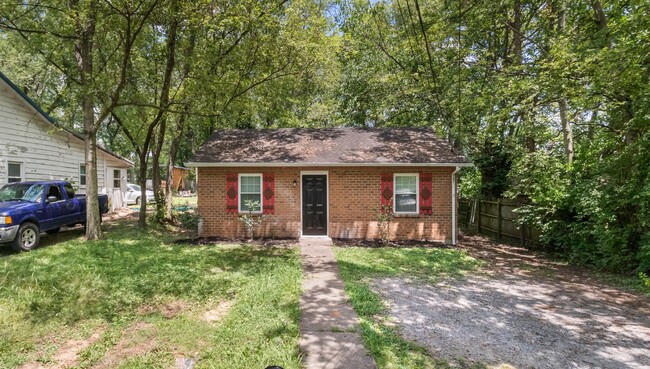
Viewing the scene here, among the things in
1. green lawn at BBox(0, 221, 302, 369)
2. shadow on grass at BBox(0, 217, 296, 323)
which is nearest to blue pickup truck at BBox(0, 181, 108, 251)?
shadow on grass at BBox(0, 217, 296, 323)

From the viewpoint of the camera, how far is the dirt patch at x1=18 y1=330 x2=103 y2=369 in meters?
3.35

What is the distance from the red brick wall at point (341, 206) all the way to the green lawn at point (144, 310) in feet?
11.4

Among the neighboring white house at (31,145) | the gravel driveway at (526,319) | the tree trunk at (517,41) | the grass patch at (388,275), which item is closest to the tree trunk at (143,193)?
the neighboring white house at (31,145)

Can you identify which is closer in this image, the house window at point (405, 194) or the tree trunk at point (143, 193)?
the house window at point (405, 194)

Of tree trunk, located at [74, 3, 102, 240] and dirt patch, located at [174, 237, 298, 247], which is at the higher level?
tree trunk, located at [74, 3, 102, 240]

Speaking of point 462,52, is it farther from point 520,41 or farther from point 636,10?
point 636,10

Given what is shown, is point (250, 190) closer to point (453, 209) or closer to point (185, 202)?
point (453, 209)

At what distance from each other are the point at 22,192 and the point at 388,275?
10.3 metres

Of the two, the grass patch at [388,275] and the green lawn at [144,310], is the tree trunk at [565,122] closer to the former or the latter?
the grass patch at [388,275]

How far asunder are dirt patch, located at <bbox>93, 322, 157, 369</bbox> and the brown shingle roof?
7054 millimetres

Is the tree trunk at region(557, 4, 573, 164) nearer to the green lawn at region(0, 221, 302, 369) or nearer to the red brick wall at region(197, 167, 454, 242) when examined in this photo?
the red brick wall at region(197, 167, 454, 242)

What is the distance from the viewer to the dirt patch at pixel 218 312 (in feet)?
14.6

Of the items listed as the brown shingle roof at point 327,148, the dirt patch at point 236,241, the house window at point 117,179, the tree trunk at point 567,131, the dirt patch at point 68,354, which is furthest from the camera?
the house window at point 117,179

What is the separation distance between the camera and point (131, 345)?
3.72m
